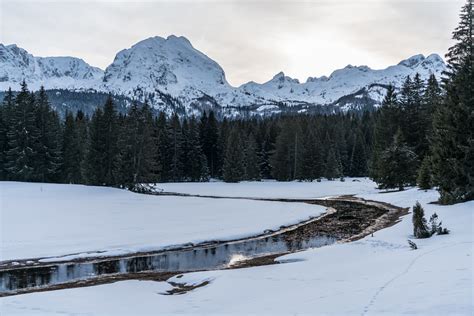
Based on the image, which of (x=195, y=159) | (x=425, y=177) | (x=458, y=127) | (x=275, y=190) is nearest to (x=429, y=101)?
(x=425, y=177)

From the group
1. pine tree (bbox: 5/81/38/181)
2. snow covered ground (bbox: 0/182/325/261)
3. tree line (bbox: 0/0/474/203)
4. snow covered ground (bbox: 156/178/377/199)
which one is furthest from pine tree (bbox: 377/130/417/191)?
pine tree (bbox: 5/81/38/181)

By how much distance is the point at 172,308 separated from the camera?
38.0ft

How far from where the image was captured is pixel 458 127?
94.6 feet

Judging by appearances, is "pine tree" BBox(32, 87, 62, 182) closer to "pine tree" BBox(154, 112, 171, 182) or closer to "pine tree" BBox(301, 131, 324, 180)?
"pine tree" BBox(154, 112, 171, 182)

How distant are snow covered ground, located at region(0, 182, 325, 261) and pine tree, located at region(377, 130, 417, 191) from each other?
541 inches

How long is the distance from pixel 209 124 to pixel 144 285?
72370mm

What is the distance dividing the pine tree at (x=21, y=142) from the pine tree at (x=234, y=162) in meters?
32.9

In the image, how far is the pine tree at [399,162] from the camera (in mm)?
47375

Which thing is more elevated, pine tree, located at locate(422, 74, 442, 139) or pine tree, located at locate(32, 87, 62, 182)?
pine tree, located at locate(422, 74, 442, 139)

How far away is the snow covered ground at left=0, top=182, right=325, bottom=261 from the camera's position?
21.1m

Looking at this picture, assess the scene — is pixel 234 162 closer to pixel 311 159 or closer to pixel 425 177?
pixel 311 159

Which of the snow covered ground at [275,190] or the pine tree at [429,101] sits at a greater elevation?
the pine tree at [429,101]

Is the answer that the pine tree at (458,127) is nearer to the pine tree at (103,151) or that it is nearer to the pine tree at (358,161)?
the pine tree at (103,151)

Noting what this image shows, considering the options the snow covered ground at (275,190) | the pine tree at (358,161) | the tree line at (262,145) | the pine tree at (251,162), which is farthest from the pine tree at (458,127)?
the pine tree at (358,161)
